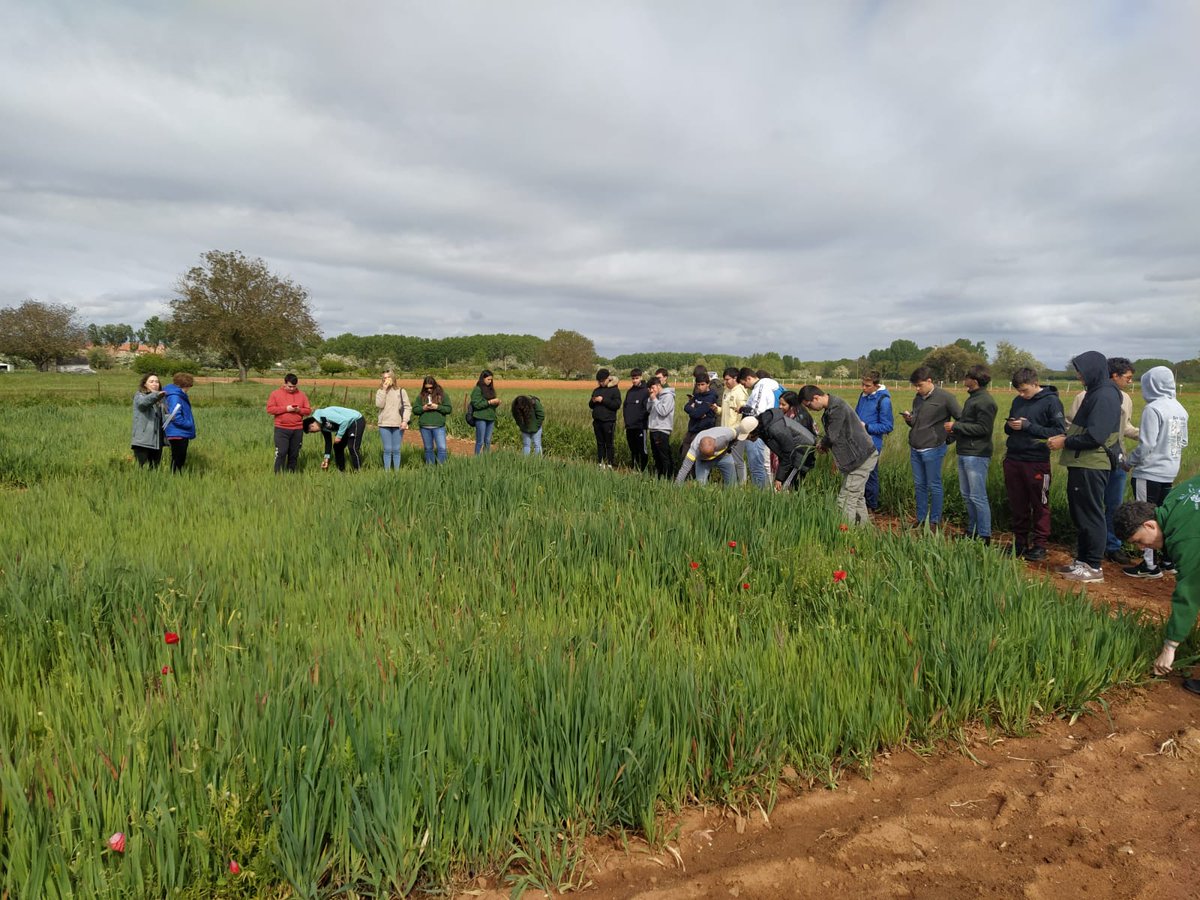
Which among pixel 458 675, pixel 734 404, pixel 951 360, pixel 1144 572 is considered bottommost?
pixel 1144 572

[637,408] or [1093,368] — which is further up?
[1093,368]

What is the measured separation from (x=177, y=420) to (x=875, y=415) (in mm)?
9562

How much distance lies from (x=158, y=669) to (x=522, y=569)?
2.03 meters

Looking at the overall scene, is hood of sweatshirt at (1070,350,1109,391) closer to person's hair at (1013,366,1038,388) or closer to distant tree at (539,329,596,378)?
person's hair at (1013,366,1038,388)

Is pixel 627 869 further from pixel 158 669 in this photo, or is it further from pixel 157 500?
pixel 157 500

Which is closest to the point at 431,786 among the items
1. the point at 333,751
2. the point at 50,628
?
the point at 333,751

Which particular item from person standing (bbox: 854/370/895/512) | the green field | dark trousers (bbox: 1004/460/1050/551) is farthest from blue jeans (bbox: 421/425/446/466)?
dark trousers (bbox: 1004/460/1050/551)

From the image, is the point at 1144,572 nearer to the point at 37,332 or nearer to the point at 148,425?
the point at 148,425

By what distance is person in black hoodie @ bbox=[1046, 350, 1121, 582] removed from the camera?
5.58m

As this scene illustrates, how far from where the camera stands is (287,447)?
9.44 meters

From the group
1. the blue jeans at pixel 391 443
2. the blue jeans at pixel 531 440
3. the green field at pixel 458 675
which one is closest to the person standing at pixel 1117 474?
the green field at pixel 458 675

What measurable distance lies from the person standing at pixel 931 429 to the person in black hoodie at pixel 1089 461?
114 centimetres

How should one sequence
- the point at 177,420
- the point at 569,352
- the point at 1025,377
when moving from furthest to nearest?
the point at 569,352
the point at 177,420
the point at 1025,377

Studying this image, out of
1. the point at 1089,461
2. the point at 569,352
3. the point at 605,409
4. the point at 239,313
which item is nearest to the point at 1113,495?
the point at 1089,461
